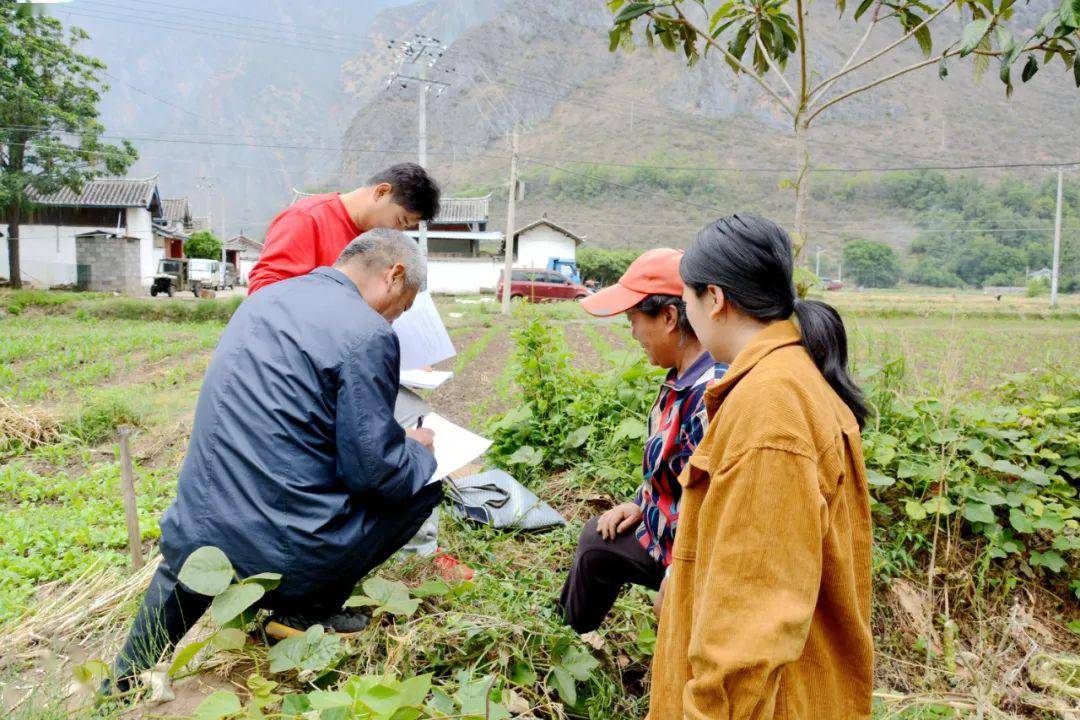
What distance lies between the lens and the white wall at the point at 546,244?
128 feet

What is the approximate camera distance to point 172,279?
94.0 feet

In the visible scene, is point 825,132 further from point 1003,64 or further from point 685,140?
point 1003,64

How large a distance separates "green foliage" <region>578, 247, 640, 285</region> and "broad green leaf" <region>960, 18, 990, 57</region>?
120 ft

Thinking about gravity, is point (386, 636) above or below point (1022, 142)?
below

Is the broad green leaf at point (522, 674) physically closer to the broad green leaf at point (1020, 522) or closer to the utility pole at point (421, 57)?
the broad green leaf at point (1020, 522)

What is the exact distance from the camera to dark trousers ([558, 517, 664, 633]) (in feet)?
7.09

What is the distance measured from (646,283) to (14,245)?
27729 millimetres

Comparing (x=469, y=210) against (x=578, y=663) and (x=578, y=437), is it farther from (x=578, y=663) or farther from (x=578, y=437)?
(x=578, y=663)

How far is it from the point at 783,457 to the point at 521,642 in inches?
49.5

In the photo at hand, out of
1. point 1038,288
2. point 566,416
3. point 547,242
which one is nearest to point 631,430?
point 566,416

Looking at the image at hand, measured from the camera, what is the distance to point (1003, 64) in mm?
2561

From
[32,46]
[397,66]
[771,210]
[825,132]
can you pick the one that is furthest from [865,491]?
[825,132]

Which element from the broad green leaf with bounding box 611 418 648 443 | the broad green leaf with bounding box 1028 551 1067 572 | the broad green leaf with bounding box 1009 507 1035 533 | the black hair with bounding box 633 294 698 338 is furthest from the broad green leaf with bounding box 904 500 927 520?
the black hair with bounding box 633 294 698 338

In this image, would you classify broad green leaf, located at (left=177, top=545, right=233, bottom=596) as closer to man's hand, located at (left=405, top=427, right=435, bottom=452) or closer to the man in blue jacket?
the man in blue jacket
